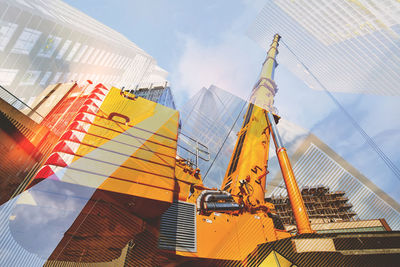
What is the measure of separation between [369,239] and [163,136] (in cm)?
512

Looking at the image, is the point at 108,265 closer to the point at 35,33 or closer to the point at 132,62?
the point at 35,33

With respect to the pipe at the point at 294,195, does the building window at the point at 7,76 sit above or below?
below

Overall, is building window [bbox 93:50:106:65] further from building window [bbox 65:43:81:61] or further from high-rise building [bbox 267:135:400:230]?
high-rise building [bbox 267:135:400:230]

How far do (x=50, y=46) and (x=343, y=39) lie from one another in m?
35.9

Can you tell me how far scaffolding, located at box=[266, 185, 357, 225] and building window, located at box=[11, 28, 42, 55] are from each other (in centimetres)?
3557

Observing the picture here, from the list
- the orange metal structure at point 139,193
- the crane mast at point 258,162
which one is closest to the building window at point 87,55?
the orange metal structure at point 139,193

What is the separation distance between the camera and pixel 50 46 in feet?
70.5

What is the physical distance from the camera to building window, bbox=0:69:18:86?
17709 mm

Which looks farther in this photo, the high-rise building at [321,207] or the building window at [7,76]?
the high-rise building at [321,207]

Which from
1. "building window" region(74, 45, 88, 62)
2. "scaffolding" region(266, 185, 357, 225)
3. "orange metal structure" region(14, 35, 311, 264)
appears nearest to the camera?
"orange metal structure" region(14, 35, 311, 264)

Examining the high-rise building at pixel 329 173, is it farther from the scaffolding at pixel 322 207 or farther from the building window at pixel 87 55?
the building window at pixel 87 55

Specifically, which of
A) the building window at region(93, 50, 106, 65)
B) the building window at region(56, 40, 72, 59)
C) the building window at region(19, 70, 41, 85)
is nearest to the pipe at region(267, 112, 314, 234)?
the building window at region(19, 70, 41, 85)

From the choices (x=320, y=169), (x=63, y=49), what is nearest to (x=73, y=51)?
(x=63, y=49)

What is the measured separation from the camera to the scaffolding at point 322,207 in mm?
25730
